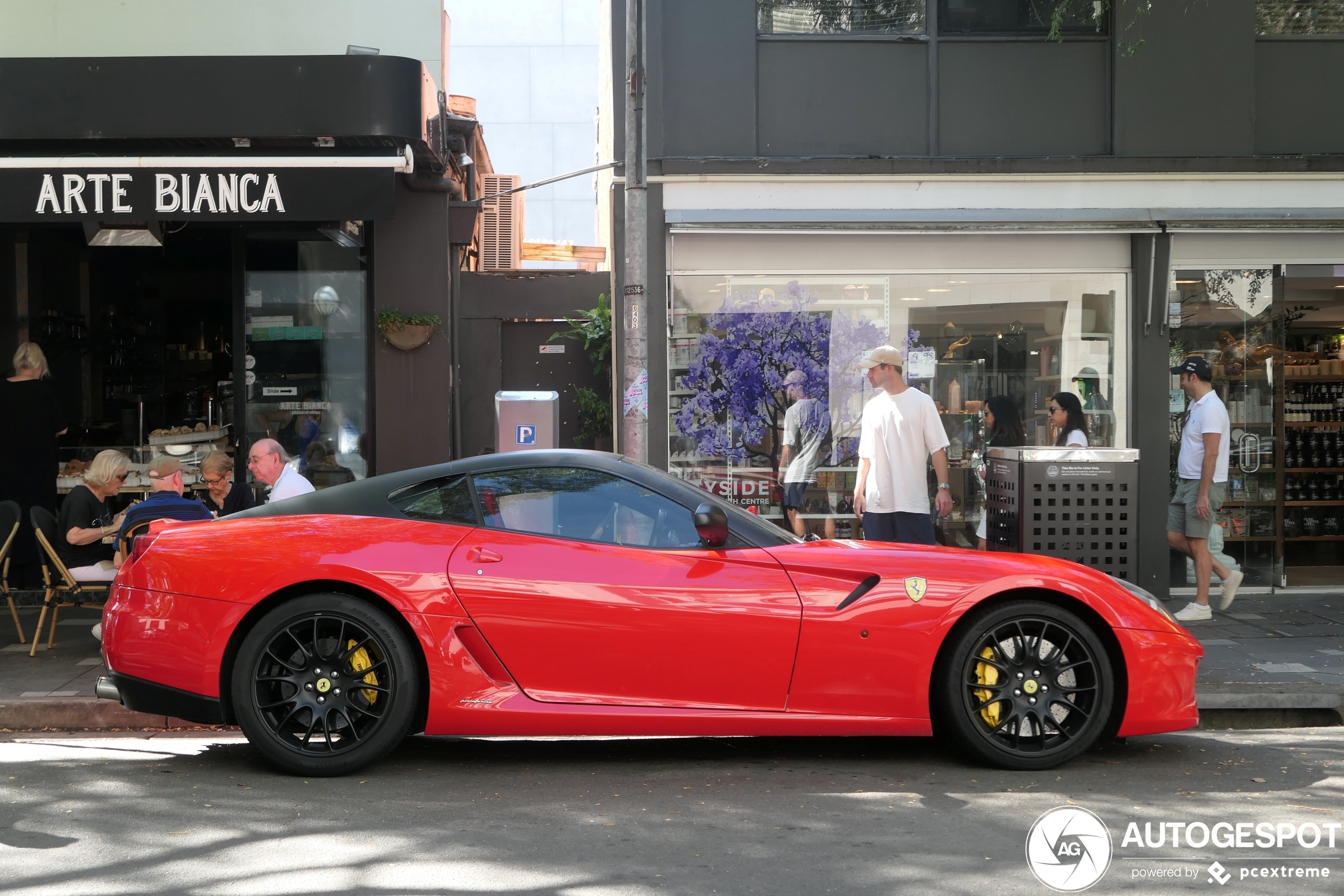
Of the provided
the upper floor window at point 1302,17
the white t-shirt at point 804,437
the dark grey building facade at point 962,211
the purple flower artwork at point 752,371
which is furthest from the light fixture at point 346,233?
the upper floor window at point 1302,17

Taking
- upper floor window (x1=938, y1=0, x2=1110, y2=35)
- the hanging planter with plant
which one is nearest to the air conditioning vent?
the hanging planter with plant

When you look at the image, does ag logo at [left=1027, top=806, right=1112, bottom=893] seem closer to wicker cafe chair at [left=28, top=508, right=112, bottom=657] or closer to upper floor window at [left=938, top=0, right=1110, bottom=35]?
wicker cafe chair at [left=28, top=508, right=112, bottom=657]

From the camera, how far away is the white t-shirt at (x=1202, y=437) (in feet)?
27.7

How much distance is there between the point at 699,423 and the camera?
951 centimetres

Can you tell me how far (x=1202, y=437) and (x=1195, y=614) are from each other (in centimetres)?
128

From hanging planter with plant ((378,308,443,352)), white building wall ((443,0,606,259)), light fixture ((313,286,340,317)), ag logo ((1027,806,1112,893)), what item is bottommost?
ag logo ((1027,806,1112,893))

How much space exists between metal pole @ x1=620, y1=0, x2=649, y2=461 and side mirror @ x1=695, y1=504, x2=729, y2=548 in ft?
7.73

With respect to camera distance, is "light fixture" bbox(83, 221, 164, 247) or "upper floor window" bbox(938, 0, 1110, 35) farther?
"upper floor window" bbox(938, 0, 1110, 35)

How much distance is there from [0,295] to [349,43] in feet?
13.2

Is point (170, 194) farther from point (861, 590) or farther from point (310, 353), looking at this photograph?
point (861, 590)

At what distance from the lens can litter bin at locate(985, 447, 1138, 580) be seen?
279 inches

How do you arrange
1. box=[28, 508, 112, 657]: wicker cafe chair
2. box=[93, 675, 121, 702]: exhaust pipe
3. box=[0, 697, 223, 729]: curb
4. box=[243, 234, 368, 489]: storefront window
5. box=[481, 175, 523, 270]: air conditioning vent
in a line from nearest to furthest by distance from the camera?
box=[93, 675, 121, 702]: exhaust pipe
box=[0, 697, 223, 729]: curb
box=[28, 508, 112, 657]: wicker cafe chair
box=[243, 234, 368, 489]: storefront window
box=[481, 175, 523, 270]: air conditioning vent

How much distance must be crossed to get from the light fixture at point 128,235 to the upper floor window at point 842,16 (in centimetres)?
502

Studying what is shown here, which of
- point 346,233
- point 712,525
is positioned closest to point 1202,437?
point 712,525
